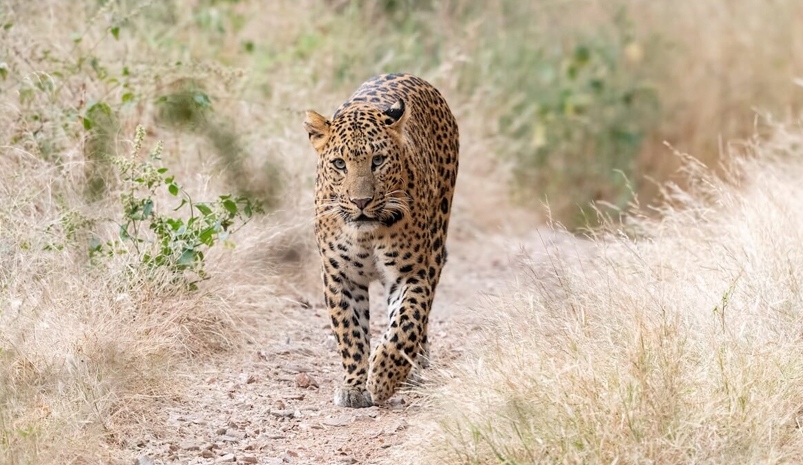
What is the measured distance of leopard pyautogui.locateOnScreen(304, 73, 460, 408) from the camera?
5.95 m

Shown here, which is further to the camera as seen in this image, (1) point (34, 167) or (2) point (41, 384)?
(1) point (34, 167)

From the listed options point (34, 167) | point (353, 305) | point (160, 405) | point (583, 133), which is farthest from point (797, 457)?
point (583, 133)

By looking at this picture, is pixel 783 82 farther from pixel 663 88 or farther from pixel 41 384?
pixel 41 384

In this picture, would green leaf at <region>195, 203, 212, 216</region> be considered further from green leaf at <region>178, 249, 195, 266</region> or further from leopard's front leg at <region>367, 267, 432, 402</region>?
leopard's front leg at <region>367, 267, 432, 402</region>

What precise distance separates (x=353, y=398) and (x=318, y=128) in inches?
56.0

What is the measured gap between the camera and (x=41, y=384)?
5.44 m

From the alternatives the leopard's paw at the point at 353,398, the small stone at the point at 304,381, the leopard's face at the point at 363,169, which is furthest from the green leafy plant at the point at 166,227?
the leopard's paw at the point at 353,398

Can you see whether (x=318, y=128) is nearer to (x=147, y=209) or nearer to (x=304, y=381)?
(x=147, y=209)

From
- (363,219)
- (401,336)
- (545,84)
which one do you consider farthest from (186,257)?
(545,84)

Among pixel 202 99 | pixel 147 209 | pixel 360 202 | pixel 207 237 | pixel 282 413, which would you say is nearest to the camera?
pixel 360 202

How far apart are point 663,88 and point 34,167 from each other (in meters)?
8.04

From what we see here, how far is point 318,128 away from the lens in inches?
242

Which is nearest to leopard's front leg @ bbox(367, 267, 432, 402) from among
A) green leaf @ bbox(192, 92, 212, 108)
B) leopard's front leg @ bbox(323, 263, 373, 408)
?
leopard's front leg @ bbox(323, 263, 373, 408)

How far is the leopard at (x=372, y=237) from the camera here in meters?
5.95
